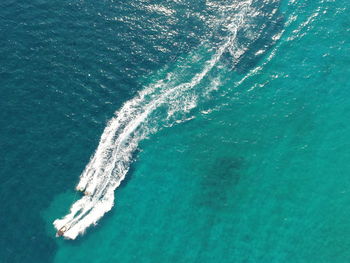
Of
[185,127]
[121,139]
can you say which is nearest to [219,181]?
[185,127]

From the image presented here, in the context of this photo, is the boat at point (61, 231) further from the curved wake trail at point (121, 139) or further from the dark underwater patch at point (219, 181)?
the dark underwater patch at point (219, 181)

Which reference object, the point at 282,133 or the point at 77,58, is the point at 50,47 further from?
the point at 282,133

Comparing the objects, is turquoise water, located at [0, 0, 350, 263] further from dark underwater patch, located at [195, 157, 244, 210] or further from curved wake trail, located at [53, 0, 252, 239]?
curved wake trail, located at [53, 0, 252, 239]

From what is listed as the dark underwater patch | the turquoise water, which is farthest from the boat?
the dark underwater patch

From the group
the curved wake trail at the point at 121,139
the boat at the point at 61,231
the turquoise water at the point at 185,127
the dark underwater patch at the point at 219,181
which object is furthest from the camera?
the dark underwater patch at the point at 219,181

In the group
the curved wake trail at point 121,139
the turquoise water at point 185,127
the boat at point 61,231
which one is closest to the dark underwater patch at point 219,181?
the turquoise water at point 185,127

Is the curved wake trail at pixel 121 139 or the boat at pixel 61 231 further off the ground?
the curved wake trail at pixel 121 139
